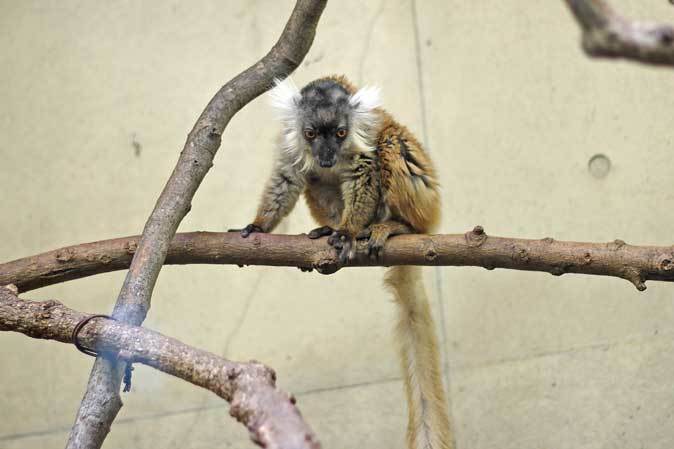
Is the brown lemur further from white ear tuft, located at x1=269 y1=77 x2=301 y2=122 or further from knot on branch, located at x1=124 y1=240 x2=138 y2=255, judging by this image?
knot on branch, located at x1=124 y1=240 x2=138 y2=255

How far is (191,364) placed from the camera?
2.29m

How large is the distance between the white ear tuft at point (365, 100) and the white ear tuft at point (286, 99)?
375 mm

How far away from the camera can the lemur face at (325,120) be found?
14.8 ft

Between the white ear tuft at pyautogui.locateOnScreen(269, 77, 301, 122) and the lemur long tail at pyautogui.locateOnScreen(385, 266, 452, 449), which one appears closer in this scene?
the lemur long tail at pyautogui.locateOnScreen(385, 266, 452, 449)

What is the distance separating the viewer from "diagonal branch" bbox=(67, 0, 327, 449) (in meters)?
2.71

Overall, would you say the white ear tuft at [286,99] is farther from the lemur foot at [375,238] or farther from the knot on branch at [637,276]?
the knot on branch at [637,276]

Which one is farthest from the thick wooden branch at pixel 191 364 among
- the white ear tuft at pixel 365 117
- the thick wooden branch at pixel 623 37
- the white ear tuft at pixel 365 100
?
the white ear tuft at pixel 365 100

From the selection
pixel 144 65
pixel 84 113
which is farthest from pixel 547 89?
pixel 84 113

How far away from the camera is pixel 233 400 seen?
201 centimetres

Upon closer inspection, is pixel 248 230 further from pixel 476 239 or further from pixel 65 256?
pixel 476 239

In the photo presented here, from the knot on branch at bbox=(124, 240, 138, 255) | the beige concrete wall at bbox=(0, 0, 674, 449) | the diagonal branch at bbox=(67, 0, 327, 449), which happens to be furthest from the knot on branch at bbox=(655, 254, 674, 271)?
the knot on branch at bbox=(124, 240, 138, 255)

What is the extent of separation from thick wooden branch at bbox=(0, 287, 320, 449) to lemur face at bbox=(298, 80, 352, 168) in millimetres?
1958

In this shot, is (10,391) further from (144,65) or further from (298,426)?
(298,426)

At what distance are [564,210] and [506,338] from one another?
1082 millimetres
